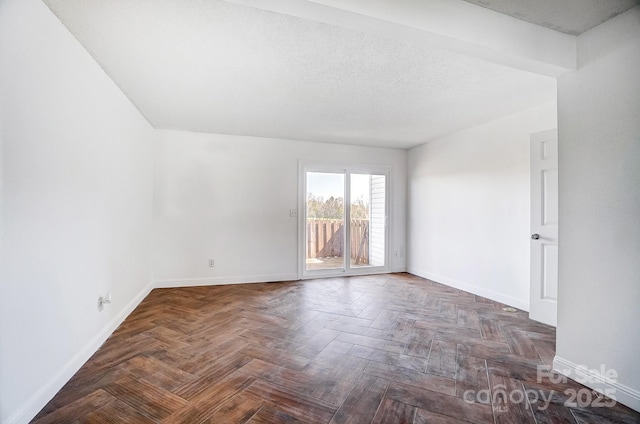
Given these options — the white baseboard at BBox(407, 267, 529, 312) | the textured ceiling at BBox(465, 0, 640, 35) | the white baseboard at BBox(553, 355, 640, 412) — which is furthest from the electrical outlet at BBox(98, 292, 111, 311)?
the white baseboard at BBox(407, 267, 529, 312)

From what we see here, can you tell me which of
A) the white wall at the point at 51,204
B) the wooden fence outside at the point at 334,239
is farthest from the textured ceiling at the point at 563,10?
the wooden fence outside at the point at 334,239

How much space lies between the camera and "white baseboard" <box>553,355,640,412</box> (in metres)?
1.65

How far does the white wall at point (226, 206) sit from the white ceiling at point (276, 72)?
0.54 m

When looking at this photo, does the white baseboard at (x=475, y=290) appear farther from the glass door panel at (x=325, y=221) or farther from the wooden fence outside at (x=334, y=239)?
the glass door panel at (x=325, y=221)

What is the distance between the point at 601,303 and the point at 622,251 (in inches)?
13.9

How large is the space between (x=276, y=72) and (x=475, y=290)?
3.68 meters

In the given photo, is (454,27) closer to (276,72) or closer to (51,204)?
(276,72)

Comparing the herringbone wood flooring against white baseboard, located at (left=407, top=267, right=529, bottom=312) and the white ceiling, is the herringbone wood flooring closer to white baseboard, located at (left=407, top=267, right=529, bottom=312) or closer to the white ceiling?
white baseboard, located at (left=407, top=267, right=529, bottom=312)

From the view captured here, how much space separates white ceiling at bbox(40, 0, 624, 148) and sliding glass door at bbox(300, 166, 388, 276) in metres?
1.22

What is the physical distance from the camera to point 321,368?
2061 millimetres

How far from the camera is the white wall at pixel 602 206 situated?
5.45 ft

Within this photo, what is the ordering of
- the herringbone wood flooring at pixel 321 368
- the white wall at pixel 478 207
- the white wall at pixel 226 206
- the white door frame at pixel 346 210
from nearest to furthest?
1. the herringbone wood flooring at pixel 321 368
2. the white wall at pixel 478 207
3. the white wall at pixel 226 206
4. the white door frame at pixel 346 210

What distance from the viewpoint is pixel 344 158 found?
4992mm

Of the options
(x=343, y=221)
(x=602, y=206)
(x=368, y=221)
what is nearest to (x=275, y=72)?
(x=602, y=206)
